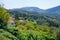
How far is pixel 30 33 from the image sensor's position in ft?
117

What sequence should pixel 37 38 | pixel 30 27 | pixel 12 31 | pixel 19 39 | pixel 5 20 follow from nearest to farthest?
pixel 19 39 → pixel 12 31 → pixel 37 38 → pixel 5 20 → pixel 30 27

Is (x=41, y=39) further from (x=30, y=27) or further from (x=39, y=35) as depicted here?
(x=30, y=27)

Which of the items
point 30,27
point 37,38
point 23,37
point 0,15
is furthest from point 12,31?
point 30,27

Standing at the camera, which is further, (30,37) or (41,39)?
(41,39)

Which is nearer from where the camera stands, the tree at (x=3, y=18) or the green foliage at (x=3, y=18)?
the tree at (x=3, y=18)

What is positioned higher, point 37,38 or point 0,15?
point 0,15

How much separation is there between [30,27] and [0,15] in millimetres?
14380

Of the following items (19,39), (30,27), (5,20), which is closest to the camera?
(19,39)

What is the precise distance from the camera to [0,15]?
1612 inches

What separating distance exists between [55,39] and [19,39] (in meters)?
8.89

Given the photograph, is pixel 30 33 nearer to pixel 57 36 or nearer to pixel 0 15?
pixel 57 36

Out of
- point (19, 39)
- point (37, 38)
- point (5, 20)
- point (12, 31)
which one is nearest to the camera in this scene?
point (19, 39)

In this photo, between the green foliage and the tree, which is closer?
the tree

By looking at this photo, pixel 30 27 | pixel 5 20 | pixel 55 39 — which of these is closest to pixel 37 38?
pixel 55 39
